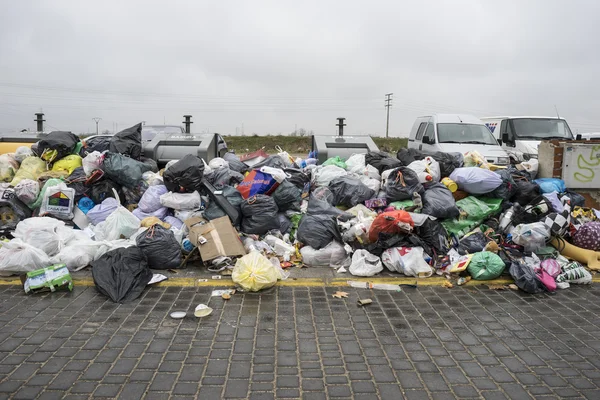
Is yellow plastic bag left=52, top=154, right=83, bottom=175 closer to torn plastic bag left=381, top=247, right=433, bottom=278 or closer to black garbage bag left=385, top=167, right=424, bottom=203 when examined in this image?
black garbage bag left=385, top=167, right=424, bottom=203

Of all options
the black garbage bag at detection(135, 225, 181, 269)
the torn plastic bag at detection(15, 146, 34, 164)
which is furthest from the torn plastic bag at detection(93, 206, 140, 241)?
the torn plastic bag at detection(15, 146, 34, 164)

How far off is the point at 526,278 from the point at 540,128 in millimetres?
8786

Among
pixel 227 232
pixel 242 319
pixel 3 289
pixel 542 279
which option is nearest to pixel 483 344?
pixel 542 279

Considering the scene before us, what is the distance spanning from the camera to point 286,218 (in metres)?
6.48

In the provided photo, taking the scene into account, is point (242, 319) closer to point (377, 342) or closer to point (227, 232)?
point (377, 342)

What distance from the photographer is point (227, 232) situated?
223 inches

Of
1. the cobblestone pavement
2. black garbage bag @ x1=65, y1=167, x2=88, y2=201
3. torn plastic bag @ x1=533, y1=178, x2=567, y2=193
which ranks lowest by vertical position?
the cobblestone pavement

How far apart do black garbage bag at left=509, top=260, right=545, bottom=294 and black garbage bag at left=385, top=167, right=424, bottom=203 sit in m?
1.72

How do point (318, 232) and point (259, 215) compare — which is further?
point (259, 215)

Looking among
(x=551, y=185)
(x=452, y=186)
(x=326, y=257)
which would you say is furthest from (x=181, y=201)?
(x=551, y=185)

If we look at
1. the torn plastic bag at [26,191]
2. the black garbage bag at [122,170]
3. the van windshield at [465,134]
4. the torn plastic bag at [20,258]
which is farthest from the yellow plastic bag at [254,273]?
the van windshield at [465,134]

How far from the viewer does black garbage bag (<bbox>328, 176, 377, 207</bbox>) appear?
6633mm

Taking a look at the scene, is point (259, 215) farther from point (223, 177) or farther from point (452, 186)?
point (452, 186)

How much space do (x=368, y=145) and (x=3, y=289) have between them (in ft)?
21.8
